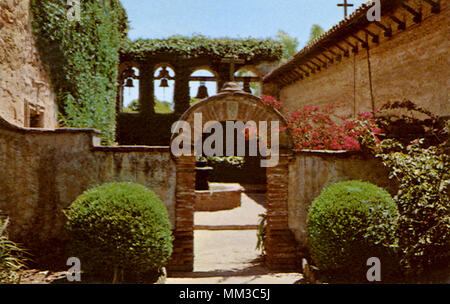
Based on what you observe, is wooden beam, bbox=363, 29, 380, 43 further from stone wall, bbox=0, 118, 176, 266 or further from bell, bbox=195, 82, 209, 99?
bell, bbox=195, 82, 209, 99

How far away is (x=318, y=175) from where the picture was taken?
5941 mm

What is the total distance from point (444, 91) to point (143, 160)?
18.3 feet

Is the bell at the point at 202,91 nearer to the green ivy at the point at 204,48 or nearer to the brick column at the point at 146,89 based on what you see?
the green ivy at the point at 204,48

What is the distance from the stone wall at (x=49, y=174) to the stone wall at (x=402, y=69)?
5.58m

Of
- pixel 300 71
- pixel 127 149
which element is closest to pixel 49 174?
pixel 127 149

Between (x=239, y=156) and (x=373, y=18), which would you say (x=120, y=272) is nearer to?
(x=373, y=18)

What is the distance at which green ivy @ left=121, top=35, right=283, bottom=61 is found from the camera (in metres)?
17.8

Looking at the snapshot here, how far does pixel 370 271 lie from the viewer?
4555 mm

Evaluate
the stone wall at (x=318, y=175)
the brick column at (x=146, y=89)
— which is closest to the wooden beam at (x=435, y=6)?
the stone wall at (x=318, y=175)

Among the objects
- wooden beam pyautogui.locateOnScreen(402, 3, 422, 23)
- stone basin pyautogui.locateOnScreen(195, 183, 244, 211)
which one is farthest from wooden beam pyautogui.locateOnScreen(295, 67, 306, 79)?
wooden beam pyautogui.locateOnScreen(402, 3, 422, 23)

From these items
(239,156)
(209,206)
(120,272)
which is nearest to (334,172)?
(120,272)
